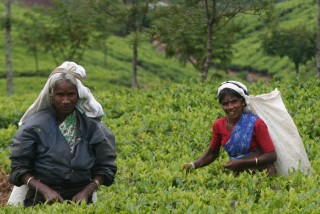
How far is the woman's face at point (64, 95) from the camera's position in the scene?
442cm

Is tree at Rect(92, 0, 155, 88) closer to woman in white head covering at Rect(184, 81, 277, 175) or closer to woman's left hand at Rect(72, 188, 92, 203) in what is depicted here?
woman in white head covering at Rect(184, 81, 277, 175)

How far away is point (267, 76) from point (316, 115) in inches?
2668

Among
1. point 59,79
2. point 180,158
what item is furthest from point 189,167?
point 59,79

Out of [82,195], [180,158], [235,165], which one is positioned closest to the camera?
[82,195]

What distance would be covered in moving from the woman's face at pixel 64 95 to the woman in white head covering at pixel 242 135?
1.79 meters

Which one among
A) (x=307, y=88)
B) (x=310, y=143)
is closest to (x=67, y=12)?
(x=307, y=88)

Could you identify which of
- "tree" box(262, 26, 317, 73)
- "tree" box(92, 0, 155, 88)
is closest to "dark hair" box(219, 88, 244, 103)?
"tree" box(92, 0, 155, 88)

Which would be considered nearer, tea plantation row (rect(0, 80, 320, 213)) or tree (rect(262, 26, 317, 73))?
tea plantation row (rect(0, 80, 320, 213))

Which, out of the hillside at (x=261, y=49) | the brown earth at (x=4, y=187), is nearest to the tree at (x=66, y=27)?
the brown earth at (x=4, y=187)

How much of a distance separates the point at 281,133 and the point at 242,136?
18.6 inches

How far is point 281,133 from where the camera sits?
19.0 feet

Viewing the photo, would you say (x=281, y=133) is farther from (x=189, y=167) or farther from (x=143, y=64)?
(x=143, y=64)

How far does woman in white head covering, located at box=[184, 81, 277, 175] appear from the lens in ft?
18.3

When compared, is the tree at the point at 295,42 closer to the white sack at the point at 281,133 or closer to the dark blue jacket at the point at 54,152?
the white sack at the point at 281,133
